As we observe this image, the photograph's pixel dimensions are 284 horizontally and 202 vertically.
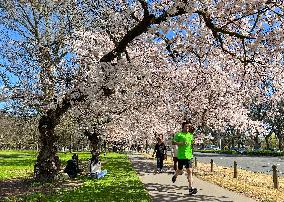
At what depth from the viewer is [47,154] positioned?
52.5 feet

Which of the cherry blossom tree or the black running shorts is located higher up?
the cherry blossom tree

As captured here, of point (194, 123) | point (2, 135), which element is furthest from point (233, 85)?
point (2, 135)

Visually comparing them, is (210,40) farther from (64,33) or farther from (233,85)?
(233,85)

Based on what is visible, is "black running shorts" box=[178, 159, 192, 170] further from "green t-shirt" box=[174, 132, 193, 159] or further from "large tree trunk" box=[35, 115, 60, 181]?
"large tree trunk" box=[35, 115, 60, 181]

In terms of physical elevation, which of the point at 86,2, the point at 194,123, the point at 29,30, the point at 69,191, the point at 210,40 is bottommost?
the point at 69,191

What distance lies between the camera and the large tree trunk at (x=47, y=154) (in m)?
15.9

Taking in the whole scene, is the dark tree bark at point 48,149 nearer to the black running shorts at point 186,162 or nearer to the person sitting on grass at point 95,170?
the person sitting on grass at point 95,170

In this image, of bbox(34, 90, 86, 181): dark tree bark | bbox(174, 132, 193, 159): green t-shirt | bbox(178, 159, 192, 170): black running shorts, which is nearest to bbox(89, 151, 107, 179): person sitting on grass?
bbox(34, 90, 86, 181): dark tree bark

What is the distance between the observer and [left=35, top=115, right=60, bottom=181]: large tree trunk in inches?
626

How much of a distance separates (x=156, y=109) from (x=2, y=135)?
74915 mm

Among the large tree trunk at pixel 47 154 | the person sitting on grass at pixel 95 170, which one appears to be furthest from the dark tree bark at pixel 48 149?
the person sitting on grass at pixel 95 170

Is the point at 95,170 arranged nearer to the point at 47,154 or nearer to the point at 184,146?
the point at 47,154

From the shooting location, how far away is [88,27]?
57.6ft

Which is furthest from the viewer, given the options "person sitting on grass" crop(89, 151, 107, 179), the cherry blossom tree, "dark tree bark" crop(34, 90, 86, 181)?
"person sitting on grass" crop(89, 151, 107, 179)
